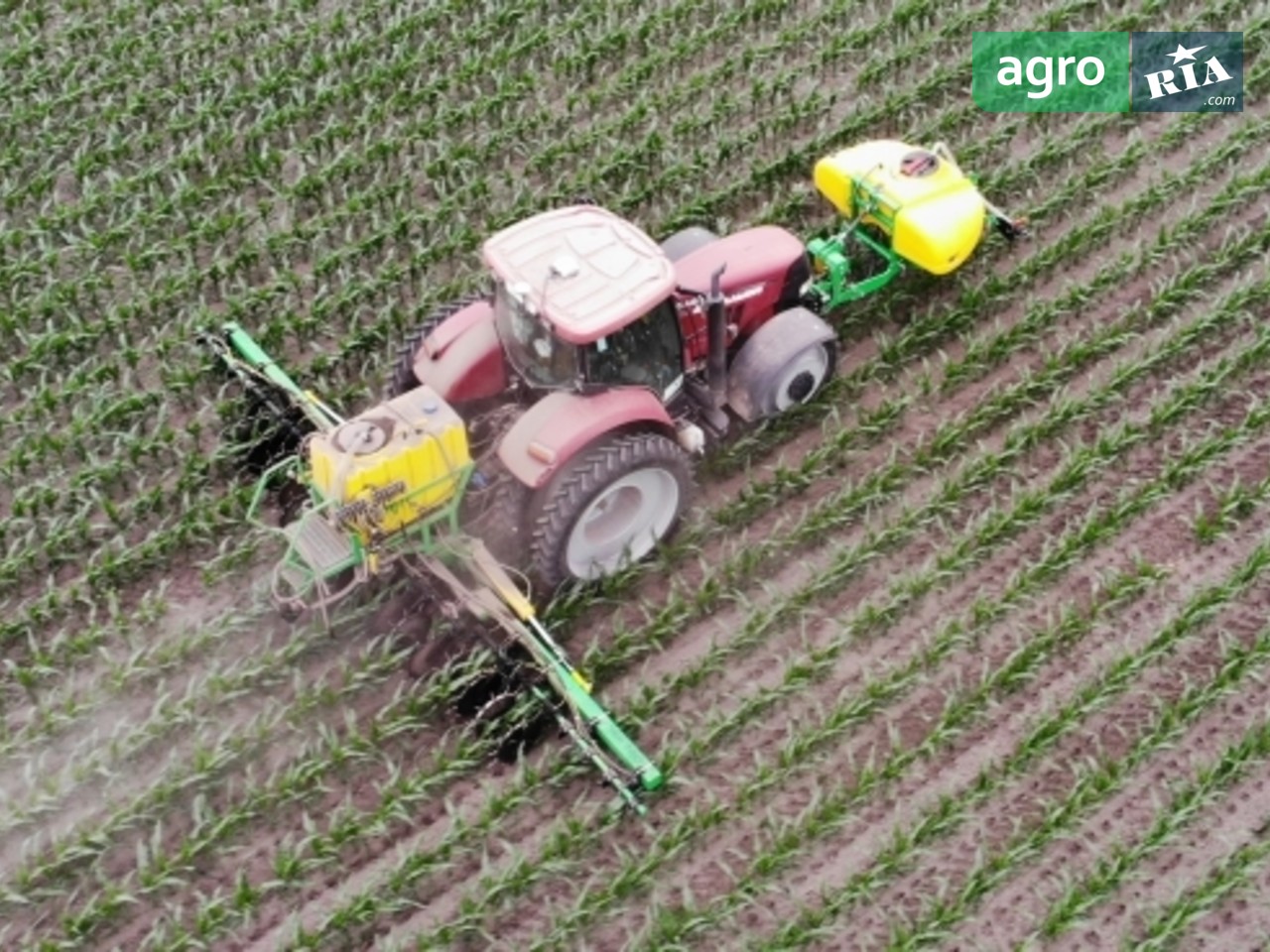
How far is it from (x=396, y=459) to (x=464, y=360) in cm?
108

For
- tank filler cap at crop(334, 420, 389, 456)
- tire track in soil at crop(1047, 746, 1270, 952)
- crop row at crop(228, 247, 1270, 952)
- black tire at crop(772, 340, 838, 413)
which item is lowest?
tire track in soil at crop(1047, 746, 1270, 952)

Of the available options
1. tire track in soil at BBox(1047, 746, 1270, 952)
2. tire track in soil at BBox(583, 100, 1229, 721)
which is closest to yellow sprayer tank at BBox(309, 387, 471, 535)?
tire track in soil at BBox(583, 100, 1229, 721)

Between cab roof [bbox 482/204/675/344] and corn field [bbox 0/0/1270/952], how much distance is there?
158 cm

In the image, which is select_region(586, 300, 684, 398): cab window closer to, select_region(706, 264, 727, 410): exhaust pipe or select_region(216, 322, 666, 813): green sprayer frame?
select_region(706, 264, 727, 410): exhaust pipe

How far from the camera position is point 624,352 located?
714cm

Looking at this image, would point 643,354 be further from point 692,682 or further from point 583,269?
point 692,682

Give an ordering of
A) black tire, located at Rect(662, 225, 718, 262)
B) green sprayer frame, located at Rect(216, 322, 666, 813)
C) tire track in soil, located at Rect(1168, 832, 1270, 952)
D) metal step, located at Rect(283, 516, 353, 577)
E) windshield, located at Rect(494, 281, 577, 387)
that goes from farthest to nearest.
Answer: black tire, located at Rect(662, 225, 718, 262) < windshield, located at Rect(494, 281, 577, 387) < metal step, located at Rect(283, 516, 353, 577) < green sprayer frame, located at Rect(216, 322, 666, 813) < tire track in soil, located at Rect(1168, 832, 1270, 952)

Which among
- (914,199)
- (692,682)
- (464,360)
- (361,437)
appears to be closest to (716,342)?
(464,360)

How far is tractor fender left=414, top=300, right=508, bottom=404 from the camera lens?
741 centimetres

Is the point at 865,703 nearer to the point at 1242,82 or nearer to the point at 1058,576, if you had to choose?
the point at 1058,576

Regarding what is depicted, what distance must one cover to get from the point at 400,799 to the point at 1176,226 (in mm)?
6456

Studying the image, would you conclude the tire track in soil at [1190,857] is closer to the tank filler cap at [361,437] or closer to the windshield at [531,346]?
the windshield at [531,346]

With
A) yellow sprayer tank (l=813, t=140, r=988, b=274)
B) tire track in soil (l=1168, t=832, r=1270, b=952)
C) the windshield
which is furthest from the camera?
yellow sprayer tank (l=813, t=140, r=988, b=274)

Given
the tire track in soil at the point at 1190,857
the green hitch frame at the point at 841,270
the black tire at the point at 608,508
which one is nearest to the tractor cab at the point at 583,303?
the black tire at the point at 608,508
